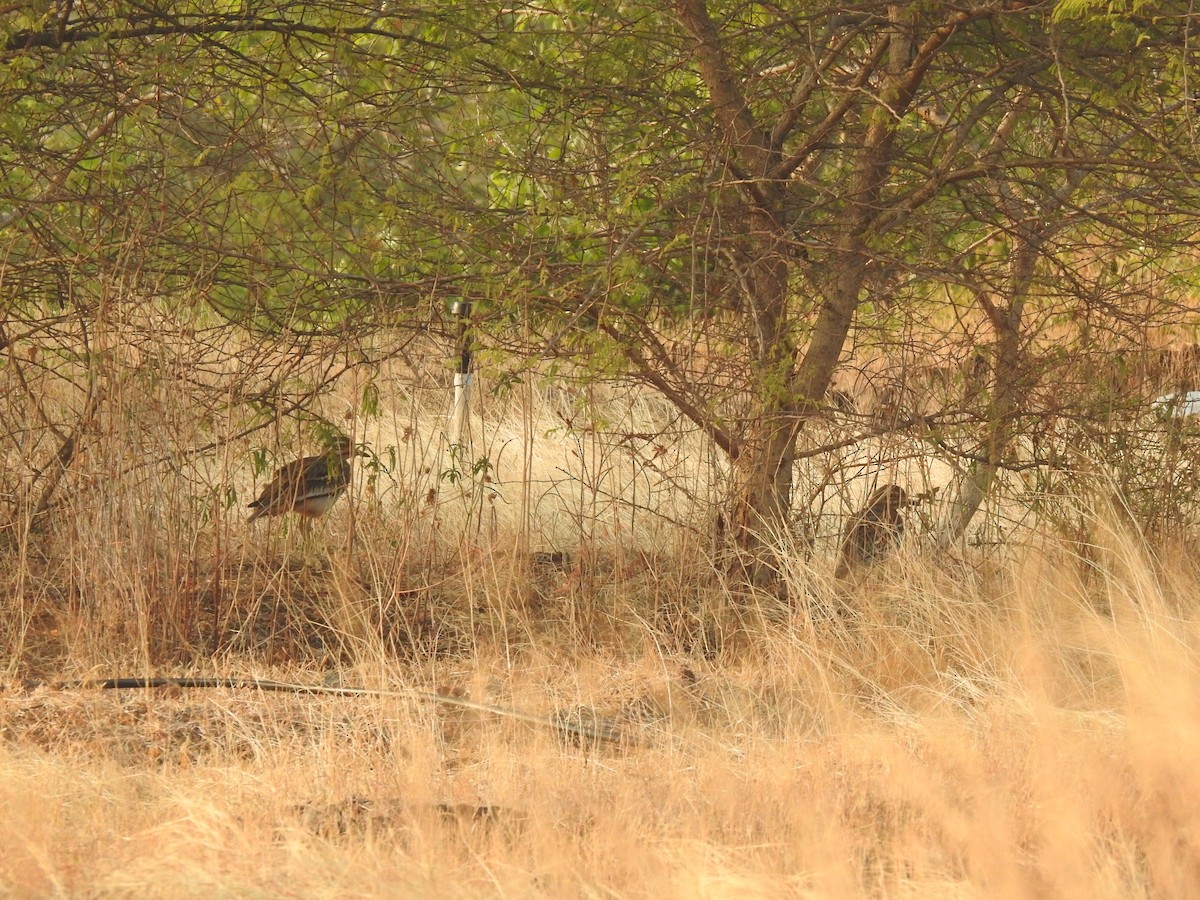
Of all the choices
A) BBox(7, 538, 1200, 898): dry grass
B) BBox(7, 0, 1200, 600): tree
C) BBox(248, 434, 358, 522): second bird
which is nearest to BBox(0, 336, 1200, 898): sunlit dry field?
BBox(7, 538, 1200, 898): dry grass

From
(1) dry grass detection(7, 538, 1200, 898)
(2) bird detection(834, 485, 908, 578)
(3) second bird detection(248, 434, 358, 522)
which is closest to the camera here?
(1) dry grass detection(7, 538, 1200, 898)

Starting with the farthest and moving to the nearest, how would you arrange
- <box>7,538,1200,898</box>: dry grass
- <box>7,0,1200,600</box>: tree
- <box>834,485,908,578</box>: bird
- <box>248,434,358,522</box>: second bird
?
1. <box>834,485,908,578</box>: bird
2. <box>248,434,358,522</box>: second bird
3. <box>7,0,1200,600</box>: tree
4. <box>7,538,1200,898</box>: dry grass

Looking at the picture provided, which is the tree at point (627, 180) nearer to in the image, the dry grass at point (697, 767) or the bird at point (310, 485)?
A: the bird at point (310, 485)

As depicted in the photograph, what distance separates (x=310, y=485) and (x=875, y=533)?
2.48 meters

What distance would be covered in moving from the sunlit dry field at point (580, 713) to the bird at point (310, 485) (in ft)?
0.43

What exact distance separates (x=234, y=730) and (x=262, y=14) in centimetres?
348

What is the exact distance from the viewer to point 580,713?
4.73 meters

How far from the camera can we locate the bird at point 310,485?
566 centimetres

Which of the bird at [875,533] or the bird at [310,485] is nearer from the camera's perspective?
the bird at [310,485]

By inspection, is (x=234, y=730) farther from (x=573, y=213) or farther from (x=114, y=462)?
(x=573, y=213)

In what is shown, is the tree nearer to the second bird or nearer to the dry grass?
the second bird

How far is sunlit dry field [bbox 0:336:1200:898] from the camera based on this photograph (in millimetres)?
3096

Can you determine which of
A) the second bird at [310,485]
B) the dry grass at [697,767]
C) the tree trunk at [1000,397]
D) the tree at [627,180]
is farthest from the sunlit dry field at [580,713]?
the tree at [627,180]

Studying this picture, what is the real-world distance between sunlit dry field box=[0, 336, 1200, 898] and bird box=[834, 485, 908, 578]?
0.11 metres
